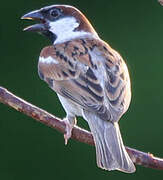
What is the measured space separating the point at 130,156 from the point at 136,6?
3.11 meters

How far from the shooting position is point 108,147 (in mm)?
4539

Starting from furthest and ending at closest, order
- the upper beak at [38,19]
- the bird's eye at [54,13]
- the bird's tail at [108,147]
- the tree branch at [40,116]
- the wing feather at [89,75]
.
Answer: the bird's eye at [54,13]
the upper beak at [38,19]
the wing feather at [89,75]
the bird's tail at [108,147]
the tree branch at [40,116]

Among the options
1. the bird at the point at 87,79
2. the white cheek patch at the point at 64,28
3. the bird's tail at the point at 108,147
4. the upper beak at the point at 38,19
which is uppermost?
the upper beak at the point at 38,19

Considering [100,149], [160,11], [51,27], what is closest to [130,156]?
[100,149]

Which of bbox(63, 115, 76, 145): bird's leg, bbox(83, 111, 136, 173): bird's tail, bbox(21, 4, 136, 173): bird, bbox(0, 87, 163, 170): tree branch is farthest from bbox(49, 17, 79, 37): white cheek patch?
bbox(0, 87, 163, 170): tree branch

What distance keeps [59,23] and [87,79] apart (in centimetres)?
67

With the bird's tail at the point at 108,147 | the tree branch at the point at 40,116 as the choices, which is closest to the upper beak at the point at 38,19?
the bird's tail at the point at 108,147

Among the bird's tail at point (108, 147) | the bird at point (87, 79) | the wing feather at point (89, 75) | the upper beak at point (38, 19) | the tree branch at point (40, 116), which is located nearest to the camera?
the tree branch at point (40, 116)

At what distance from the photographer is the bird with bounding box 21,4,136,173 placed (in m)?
4.57

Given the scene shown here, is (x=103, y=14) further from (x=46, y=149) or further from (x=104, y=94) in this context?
(x=104, y=94)

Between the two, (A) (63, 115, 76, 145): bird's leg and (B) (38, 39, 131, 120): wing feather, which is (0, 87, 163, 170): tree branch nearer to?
(A) (63, 115, 76, 145): bird's leg

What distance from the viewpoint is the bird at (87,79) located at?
4.57 meters

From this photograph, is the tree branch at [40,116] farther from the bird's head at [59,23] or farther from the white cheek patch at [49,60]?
the bird's head at [59,23]

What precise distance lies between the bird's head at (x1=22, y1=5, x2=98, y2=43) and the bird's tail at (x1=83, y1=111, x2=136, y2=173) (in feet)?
2.49
